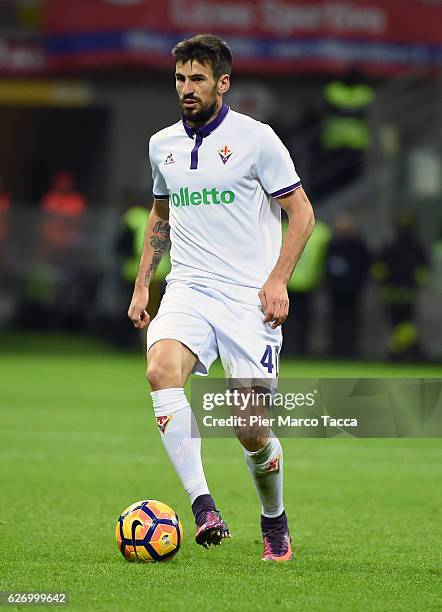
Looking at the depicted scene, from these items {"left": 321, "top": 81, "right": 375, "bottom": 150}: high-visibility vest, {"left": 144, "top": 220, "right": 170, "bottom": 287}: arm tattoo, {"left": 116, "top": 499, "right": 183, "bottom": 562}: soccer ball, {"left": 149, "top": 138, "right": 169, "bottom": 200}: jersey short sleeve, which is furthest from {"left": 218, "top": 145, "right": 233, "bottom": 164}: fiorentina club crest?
{"left": 321, "top": 81, "right": 375, "bottom": 150}: high-visibility vest

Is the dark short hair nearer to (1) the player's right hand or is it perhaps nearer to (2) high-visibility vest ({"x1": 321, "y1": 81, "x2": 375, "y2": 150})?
(1) the player's right hand

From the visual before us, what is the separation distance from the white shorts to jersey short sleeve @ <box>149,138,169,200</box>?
633 millimetres

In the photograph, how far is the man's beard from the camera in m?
6.49

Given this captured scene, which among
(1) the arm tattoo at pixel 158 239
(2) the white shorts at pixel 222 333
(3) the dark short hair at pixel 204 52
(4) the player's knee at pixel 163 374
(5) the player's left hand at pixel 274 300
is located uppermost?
(3) the dark short hair at pixel 204 52

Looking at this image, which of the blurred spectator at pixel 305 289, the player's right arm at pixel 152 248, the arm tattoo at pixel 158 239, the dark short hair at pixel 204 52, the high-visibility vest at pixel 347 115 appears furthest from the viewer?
the high-visibility vest at pixel 347 115

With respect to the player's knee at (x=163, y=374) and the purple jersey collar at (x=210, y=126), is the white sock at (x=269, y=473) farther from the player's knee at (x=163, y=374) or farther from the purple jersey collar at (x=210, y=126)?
the purple jersey collar at (x=210, y=126)

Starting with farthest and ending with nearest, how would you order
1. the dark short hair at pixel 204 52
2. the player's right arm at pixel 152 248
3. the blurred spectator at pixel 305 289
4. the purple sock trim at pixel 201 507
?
the blurred spectator at pixel 305 289 → the player's right arm at pixel 152 248 → the dark short hair at pixel 204 52 → the purple sock trim at pixel 201 507

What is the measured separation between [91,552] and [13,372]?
11.0m

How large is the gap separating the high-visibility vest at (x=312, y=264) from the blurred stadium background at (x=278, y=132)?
2 cm

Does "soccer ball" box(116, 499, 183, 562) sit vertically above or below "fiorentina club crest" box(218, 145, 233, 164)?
below

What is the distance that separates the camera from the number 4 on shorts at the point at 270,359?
6.41 metres

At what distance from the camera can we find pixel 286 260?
6.38 meters

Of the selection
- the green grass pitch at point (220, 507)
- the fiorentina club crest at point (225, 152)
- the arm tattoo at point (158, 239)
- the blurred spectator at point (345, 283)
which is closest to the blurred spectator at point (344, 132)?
the blurred spectator at point (345, 283)

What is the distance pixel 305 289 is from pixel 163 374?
14207mm
